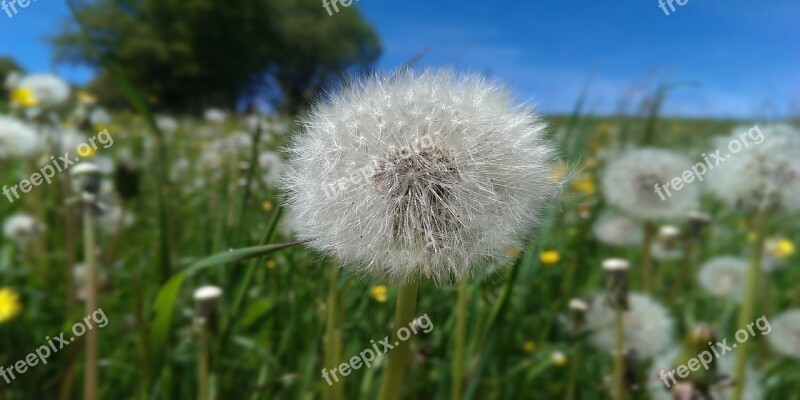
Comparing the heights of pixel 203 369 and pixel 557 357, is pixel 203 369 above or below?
above

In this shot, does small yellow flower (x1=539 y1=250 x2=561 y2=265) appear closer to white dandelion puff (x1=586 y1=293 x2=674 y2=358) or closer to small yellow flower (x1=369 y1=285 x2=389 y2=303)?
white dandelion puff (x1=586 y1=293 x2=674 y2=358)

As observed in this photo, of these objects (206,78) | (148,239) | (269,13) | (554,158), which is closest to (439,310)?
(554,158)

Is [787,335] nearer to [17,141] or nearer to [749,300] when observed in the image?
[749,300]

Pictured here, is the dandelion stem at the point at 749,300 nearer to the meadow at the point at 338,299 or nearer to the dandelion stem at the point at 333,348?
the meadow at the point at 338,299

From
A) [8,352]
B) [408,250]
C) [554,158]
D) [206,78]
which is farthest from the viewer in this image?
[206,78]

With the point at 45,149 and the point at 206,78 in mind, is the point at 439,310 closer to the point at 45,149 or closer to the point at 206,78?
the point at 45,149

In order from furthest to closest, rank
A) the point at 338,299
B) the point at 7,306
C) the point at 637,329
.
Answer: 1. the point at 637,329
2. the point at 7,306
3. the point at 338,299

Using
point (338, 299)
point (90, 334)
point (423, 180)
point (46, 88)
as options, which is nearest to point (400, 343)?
point (423, 180)
